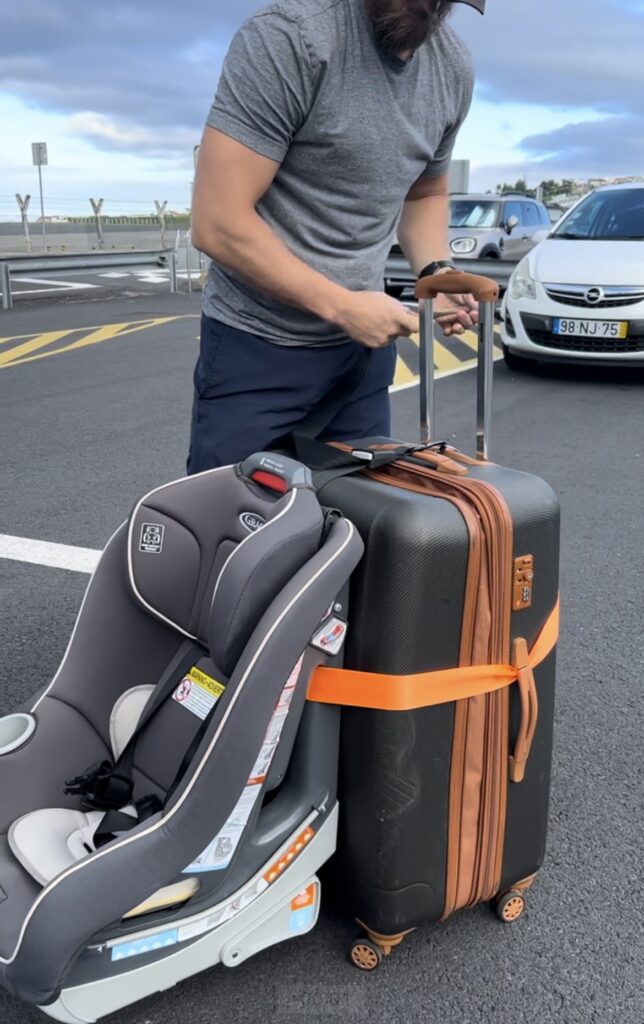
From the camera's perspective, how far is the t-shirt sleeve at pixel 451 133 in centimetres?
219

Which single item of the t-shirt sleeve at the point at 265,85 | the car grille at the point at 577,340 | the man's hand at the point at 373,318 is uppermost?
the t-shirt sleeve at the point at 265,85

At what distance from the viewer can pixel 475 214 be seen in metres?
14.5

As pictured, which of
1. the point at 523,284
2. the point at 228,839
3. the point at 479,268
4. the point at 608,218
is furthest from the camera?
the point at 479,268

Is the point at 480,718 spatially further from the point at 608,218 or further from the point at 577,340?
the point at 608,218

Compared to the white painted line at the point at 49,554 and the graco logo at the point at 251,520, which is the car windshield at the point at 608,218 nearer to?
the white painted line at the point at 49,554

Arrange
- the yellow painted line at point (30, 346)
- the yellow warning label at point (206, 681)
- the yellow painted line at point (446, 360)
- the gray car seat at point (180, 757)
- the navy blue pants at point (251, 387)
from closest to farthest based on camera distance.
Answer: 1. the gray car seat at point (180, 757)
2. the yellow warning label at point (206, 681)
3. the navy blue pants at point (251, 387)
4. the yellow painted line at point (30, 346)
5. the yellow painted line at point (446, 360)

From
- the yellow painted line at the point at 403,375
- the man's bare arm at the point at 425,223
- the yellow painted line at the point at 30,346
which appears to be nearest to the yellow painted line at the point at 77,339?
the yellow painted line at the point at 30,346

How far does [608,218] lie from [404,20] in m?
6.61

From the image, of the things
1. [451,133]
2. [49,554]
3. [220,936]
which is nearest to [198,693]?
[220,936]

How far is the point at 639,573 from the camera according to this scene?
3.83 m

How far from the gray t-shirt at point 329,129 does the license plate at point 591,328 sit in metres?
5.07

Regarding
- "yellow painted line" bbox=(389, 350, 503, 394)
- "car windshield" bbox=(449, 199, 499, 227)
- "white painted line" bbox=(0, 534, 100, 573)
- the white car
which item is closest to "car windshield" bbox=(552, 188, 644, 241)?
the white car

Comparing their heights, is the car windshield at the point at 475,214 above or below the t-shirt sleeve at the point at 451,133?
above

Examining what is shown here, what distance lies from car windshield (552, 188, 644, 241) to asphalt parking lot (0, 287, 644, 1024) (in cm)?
114
